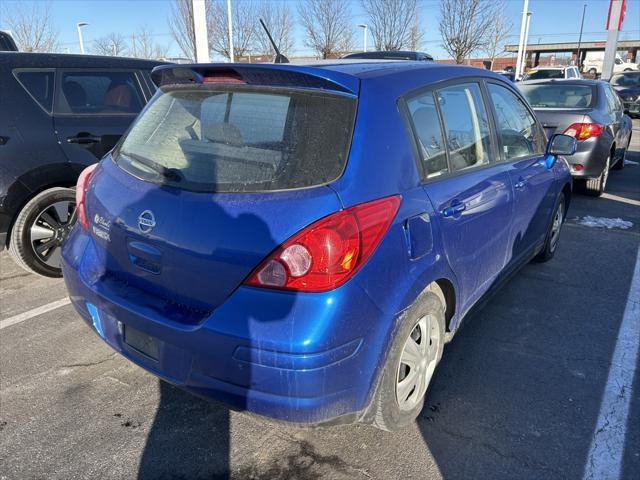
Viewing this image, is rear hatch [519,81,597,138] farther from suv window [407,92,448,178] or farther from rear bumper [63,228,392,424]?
rear bumper [63,228,392,424]

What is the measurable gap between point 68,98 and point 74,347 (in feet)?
7.52

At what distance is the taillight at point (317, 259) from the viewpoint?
6.12ft

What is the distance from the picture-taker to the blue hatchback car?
1.88 m

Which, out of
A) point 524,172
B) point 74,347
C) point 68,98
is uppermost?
point 68,98

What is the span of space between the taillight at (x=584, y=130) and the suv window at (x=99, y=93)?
5.31 meters

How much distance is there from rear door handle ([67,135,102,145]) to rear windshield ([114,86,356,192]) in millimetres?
2026

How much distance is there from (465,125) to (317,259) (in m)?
1.48

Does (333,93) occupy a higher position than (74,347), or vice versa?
(333,93)

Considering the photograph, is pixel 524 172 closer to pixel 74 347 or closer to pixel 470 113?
pixel 470 113

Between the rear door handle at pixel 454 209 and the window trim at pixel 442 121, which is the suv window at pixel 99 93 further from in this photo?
the rear door handle at pixel 454 209

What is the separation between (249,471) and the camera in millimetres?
2264

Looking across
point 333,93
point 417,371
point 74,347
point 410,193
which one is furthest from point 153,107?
point 417,371

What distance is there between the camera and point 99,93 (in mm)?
4711

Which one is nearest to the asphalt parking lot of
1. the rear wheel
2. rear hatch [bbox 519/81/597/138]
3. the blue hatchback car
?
the blue hatchback car
